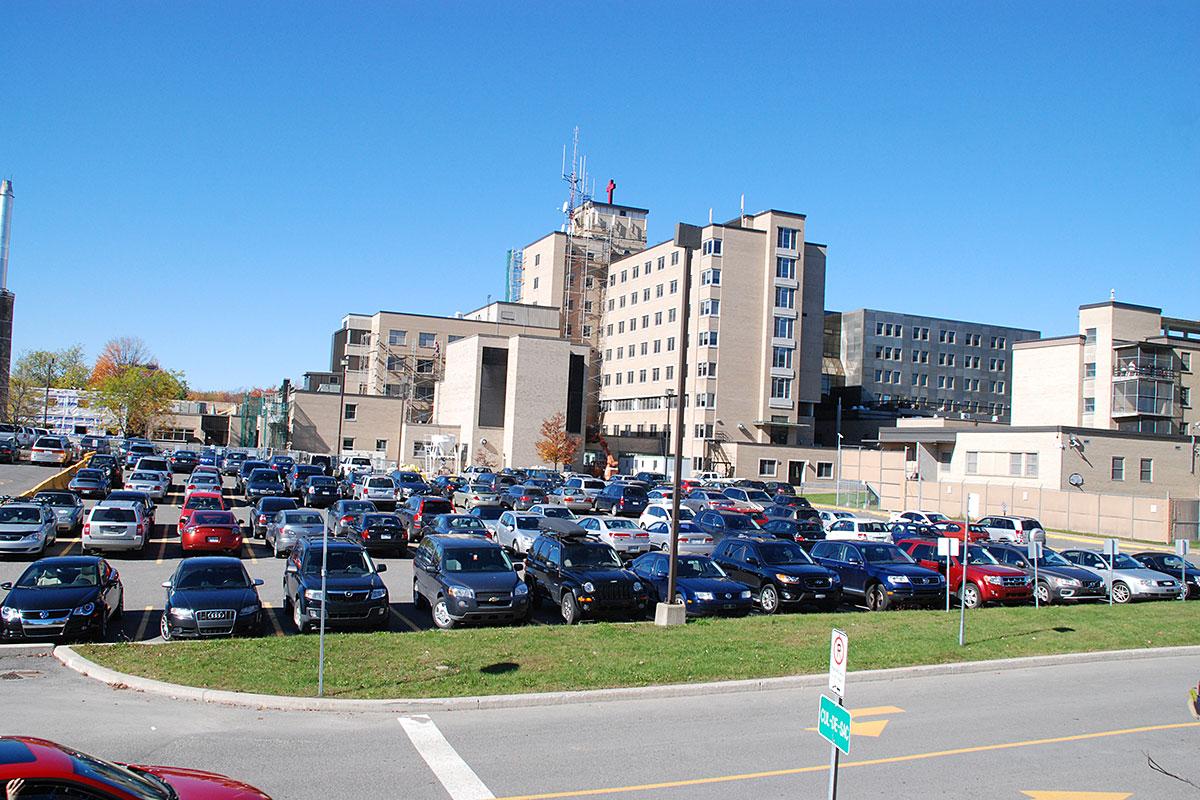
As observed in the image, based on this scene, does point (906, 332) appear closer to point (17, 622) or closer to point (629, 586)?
point (629, 586)

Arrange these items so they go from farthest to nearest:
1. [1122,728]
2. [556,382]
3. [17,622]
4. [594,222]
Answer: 1. [594,222]
2. [556,382]
3. [17,622]
4. [1122,728]

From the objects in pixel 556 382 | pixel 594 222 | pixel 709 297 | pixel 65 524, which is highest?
pixel 594 222

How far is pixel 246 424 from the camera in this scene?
10850 cm

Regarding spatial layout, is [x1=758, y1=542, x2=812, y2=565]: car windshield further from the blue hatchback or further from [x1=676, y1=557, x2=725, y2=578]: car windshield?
[x1=676, y1=557, x2=725, y2=578]: car windshield

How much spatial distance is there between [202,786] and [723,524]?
29015 millimetres

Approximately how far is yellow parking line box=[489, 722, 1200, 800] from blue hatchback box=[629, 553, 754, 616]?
799cm

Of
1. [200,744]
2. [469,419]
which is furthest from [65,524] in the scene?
[469,419]

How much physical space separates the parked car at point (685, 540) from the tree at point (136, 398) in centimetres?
8576

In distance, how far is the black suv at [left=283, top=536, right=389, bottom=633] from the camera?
16094 mm

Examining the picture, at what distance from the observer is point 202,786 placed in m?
6.16

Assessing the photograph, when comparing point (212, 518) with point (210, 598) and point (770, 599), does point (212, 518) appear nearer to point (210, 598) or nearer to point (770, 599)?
point (210, 598)

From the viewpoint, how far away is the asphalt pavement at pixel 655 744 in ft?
28.9

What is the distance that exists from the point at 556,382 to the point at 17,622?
6567 centimetres

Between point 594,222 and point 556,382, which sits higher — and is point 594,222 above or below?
above
